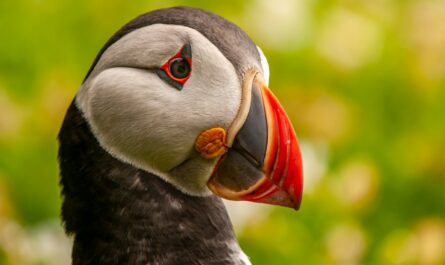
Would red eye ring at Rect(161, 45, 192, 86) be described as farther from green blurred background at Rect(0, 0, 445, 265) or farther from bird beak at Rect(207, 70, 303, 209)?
green blurred background at Rect(0, 0, 445, 265)

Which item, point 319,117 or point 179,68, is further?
point 319,117

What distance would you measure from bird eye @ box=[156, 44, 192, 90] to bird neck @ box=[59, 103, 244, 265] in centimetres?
20

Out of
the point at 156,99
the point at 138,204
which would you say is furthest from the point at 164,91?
the point at 138,204

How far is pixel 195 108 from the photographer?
268cm

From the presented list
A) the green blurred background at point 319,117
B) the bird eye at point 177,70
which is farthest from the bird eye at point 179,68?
the green blurred background at point 319,117

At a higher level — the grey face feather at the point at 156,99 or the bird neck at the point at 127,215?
the grey face feather at the point at 156,99

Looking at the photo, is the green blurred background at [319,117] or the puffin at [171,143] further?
the green blurred background at [319,117]

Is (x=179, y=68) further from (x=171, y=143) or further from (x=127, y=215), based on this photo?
(x=127, y=215)

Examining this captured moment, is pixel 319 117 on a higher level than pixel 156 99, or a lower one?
lower

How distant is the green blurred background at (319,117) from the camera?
163 inches

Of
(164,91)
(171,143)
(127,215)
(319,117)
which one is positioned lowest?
(319,117)

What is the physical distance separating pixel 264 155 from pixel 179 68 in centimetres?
24

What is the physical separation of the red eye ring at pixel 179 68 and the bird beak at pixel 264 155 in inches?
4.7

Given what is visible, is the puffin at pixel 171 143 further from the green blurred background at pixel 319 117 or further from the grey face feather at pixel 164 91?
the green blurred background at pixel 319 117
